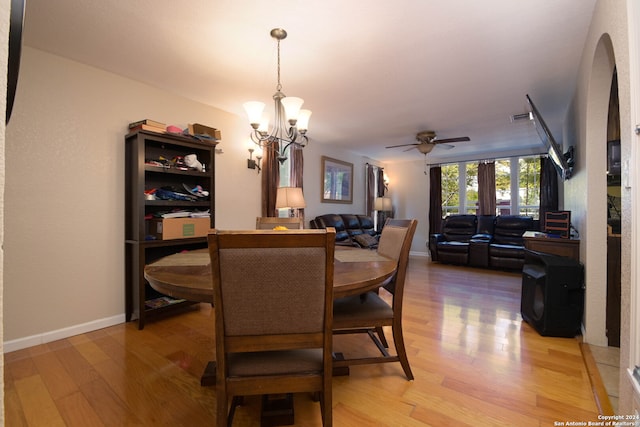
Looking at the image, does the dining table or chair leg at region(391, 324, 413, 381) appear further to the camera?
chair leg at region(391, 324, 413, 381)

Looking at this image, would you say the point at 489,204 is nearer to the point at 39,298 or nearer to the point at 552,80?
the point at 552,80

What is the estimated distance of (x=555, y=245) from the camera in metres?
2.65

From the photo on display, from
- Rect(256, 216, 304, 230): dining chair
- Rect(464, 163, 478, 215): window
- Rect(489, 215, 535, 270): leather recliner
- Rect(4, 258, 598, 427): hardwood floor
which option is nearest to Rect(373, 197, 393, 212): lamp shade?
Rect(464, 163, 478, 215): window

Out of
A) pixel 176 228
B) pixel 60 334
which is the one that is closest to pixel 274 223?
pixel 176 228

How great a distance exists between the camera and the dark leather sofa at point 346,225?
194 inches

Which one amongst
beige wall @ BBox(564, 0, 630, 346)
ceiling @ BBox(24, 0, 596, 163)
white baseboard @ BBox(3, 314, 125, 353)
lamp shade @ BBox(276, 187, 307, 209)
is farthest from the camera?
lamp shade @ BBox(276, 187, 307, 209)

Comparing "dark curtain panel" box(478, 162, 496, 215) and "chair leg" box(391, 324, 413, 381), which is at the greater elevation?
"dark curtain panel" box(478, 162, 496, 215)

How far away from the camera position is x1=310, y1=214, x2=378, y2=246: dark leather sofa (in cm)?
493

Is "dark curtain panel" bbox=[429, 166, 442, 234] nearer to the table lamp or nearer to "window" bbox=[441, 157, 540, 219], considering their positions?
"window" bbox=[441, 157, 540, 219]

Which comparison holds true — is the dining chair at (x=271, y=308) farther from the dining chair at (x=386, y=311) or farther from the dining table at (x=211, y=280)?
the dining chair at (x=386, y=311)

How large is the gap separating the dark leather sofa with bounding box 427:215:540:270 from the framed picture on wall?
80.5 inches

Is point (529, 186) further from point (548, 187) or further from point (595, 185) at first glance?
point (595, 185)

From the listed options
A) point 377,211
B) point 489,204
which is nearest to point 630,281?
point 489,204

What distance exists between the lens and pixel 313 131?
14.9 feet
